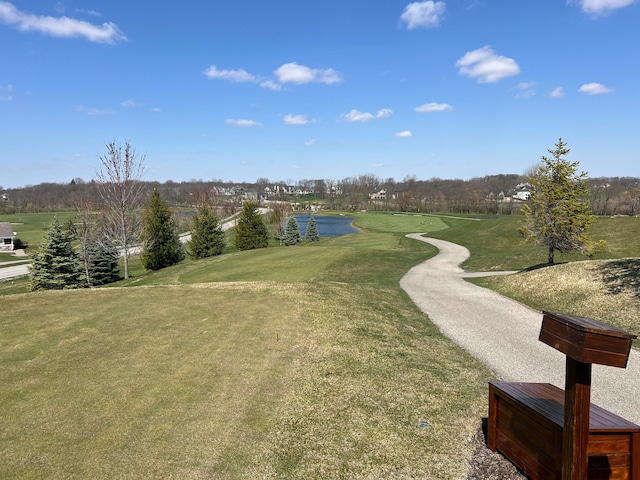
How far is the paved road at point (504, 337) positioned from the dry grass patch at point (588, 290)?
3.89 ft

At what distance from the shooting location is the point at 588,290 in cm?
1630

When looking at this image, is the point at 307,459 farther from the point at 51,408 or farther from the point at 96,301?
the point at 96,301

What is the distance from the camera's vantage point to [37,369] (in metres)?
8.54

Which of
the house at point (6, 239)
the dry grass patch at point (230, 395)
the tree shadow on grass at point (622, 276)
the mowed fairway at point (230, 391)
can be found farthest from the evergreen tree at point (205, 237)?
the house at point (6, 239)

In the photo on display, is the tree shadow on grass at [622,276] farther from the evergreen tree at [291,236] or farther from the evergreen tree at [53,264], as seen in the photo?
the evergreen tree at [291,236]

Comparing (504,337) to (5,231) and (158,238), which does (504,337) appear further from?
(5,231)

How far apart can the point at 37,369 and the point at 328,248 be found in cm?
2758

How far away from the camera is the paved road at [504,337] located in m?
9.16

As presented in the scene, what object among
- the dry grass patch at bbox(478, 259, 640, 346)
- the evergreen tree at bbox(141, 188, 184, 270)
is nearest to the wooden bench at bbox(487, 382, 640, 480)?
the dry grass patch at bbox(478, 259, 640, 346)

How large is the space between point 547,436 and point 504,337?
27.8ft

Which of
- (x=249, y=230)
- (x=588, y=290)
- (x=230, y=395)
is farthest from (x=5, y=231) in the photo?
(x=588, y=290)

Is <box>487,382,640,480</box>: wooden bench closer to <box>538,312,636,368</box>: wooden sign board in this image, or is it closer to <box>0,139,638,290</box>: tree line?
<box>538,312,636,368</box>: wooden sign board

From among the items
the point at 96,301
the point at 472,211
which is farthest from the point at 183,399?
the point at 472,211

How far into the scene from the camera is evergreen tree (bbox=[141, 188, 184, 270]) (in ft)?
125
